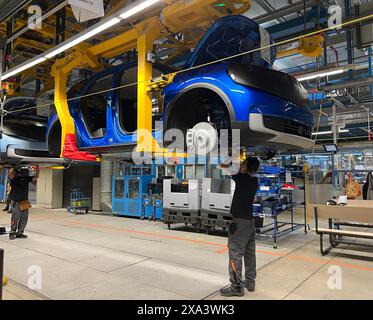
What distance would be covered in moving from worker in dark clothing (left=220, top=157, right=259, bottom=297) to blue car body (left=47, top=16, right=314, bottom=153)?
0.39 m

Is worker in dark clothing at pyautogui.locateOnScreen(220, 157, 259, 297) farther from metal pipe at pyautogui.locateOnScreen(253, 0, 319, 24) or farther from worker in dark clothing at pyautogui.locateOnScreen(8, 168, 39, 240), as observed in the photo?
worker in dark clothing at pyautogui.locateOnScreen(8, 168, 39, 240)

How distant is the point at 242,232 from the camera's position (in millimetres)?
2984

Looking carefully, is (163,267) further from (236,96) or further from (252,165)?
(236,96)

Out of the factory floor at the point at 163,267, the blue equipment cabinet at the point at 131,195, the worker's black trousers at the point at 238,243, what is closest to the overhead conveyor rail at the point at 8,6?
the factory floor at the point at 163,267

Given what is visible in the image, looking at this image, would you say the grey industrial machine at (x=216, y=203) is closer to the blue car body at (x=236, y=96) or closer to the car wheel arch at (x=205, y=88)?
the blue car body at (x=236, y=96)

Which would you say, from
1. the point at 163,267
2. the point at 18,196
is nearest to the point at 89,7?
the point at 163,267

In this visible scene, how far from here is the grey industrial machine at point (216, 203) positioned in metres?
6.36

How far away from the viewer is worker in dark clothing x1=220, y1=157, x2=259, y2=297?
2.98 metres

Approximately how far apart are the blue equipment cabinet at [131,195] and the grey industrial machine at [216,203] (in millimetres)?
2818

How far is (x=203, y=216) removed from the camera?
6750mm

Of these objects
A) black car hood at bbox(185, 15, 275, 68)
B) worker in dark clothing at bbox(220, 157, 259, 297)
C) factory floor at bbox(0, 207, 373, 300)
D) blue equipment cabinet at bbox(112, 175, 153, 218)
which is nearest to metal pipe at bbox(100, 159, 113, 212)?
blue equipment cabinet at bbox(112, 175, 153, 218)

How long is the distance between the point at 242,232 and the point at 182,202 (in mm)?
4250
